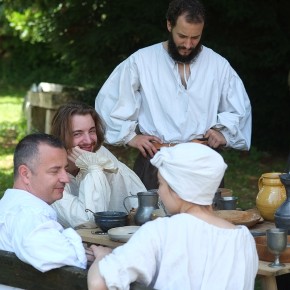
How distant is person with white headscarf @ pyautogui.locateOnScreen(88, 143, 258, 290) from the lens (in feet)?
10.2

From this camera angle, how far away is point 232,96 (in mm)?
5852

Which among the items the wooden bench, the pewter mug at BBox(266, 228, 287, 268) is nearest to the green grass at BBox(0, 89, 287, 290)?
the pewter mug at BBox(266, 228, 287, 268)

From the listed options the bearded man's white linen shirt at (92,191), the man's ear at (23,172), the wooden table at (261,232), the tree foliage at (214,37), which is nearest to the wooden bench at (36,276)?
the man's ear at (23,172)

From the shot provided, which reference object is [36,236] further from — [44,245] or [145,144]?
[145,144]

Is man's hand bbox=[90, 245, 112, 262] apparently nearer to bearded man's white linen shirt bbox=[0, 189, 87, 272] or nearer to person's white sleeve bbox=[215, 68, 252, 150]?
bearded man's white linen shirt bbox=[0, 189, 87, 272]

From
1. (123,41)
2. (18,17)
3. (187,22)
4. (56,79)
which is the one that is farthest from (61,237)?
(56,79)

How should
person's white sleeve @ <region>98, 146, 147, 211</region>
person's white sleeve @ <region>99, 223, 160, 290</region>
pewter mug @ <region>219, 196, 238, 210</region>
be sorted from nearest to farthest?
person's white sleeve @ <region>99, 223, 160, 290</region> → pewter mug @ <region>219, 196, 238, 210</region> → person's white sleeve @ <region>98, 146, 147, 211</region>

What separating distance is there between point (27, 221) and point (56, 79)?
58.9ft

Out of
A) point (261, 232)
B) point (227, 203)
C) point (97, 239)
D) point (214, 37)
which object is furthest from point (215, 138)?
point (214, 37)

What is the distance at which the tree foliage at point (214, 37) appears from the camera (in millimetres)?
11156

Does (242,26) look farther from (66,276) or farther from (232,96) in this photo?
(66,276)

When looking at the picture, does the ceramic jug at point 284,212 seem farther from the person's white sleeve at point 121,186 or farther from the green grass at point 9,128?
the green grass at point 9,128

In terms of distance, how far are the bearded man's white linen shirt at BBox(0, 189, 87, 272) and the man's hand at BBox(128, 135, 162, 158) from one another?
2.03m

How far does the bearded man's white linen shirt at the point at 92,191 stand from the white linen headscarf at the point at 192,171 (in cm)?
136
